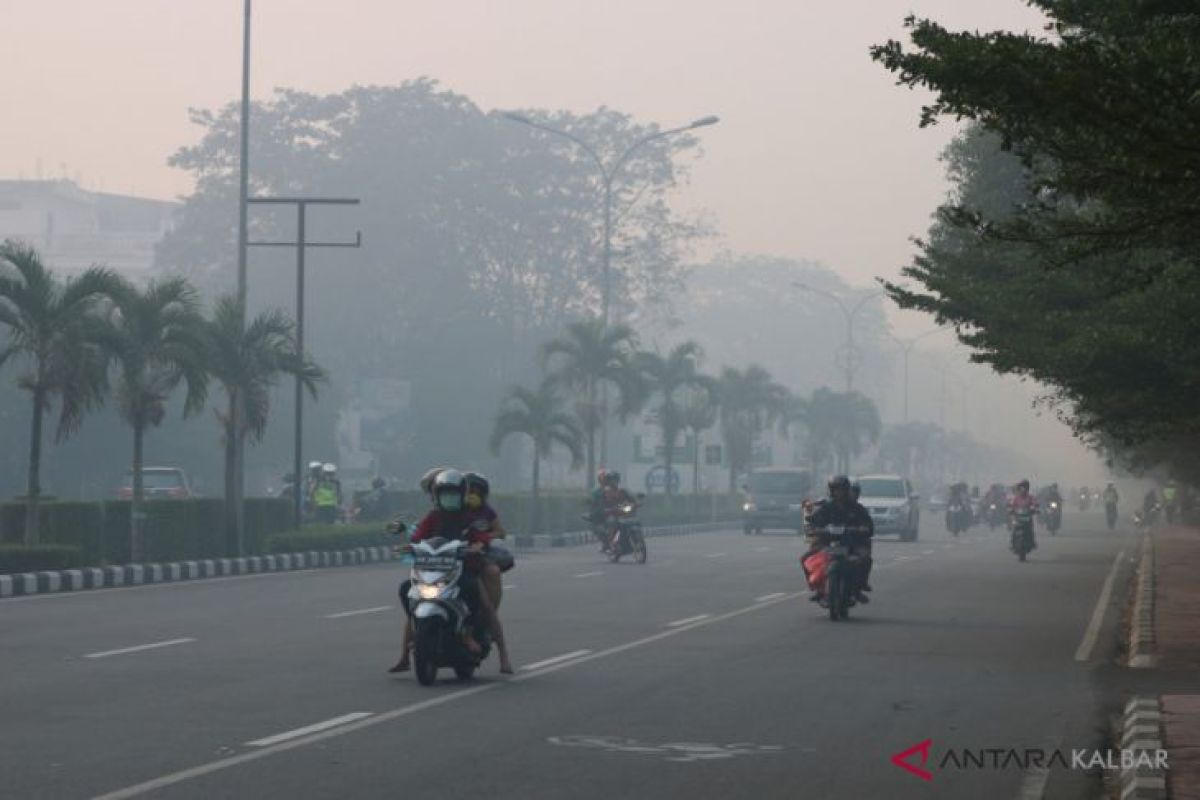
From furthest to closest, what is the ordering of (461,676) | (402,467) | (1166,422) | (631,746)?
1. (402,467)
2. (1166,422)
3. (461,676)
4. (631,746)

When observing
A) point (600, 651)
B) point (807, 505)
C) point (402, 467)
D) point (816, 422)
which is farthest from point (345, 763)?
point (816, 422)

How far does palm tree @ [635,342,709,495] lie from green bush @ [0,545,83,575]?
151ft

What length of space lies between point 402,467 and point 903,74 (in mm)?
79418

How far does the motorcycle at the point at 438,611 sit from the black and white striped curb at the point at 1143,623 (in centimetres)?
582

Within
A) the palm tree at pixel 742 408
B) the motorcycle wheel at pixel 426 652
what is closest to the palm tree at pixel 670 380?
the palm tree at pixel 742 408

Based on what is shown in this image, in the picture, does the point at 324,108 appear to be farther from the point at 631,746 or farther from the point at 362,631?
the point at 631,746

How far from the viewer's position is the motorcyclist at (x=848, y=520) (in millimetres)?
24438

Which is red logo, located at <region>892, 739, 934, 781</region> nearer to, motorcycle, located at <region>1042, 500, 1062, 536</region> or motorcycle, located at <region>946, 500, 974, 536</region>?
motorcycle, located at <region>946, 500, 974, 536</region>

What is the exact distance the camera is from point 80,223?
170375mm

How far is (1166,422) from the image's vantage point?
29.5 meters

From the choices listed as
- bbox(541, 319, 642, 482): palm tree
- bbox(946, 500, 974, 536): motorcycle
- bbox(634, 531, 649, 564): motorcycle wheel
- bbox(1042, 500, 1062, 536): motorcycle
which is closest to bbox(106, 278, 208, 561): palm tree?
bbox(634, 531, 649, 564): motorcycle wheel

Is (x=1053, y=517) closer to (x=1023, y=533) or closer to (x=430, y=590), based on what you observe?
(x=1023, y=533)

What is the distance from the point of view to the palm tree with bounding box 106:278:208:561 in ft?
118

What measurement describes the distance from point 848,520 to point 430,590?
9510 millimetres
